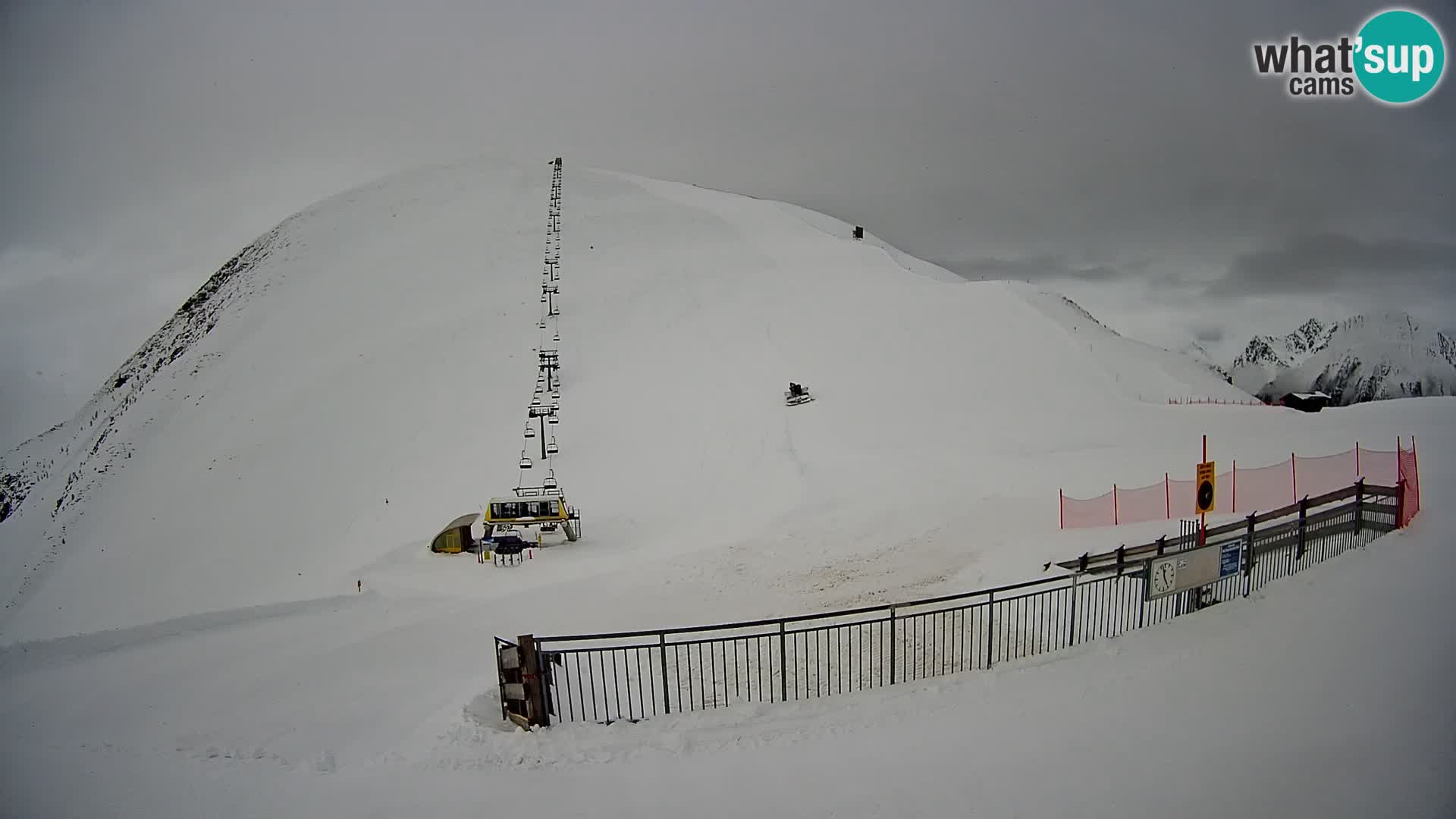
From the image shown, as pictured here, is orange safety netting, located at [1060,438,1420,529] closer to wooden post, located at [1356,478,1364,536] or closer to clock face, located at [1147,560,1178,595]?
wooden post, located at [1356,478,1364,536]

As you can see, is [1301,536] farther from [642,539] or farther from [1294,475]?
[642,539]

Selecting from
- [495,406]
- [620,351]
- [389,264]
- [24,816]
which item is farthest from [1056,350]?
[389,264]

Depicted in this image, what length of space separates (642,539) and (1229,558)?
14.8 meters

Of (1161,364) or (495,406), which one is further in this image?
(1161,364)

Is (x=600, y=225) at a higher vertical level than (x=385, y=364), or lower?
higher

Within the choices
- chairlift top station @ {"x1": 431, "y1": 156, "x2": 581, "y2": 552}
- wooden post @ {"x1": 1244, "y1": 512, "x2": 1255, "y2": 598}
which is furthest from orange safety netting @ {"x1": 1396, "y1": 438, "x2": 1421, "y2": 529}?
chairlift top station @ {"x1": 431, "y1": 156, "x2": 581, "y2": 552}

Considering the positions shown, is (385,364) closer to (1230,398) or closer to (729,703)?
(729,703)

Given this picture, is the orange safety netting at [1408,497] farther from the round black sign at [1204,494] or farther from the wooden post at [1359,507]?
the round black sign at [1204,494]

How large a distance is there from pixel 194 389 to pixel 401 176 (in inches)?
1055

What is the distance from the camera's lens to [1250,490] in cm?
1755

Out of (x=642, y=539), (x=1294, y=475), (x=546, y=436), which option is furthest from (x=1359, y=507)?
(x=546, y=436)

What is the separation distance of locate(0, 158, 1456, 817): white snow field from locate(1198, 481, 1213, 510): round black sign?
1421 mm

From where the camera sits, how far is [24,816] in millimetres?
6410

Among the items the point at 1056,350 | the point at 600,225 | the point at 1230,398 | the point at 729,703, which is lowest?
the point at 729,703
